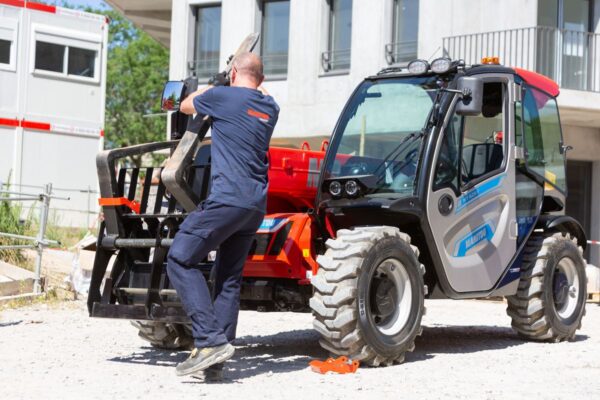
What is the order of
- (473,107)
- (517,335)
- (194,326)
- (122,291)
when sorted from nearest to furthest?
(194,326) < (122,291) < (473,107) < (517,335)

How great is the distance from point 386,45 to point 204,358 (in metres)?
→ 17.6

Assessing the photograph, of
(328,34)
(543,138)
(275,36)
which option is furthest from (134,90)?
(543,138)

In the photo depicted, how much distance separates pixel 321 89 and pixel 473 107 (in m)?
16.1

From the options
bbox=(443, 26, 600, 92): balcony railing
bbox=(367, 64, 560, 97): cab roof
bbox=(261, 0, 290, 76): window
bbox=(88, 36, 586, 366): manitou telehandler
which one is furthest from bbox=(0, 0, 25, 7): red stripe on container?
bbox=(367, 64, 560, 97): cab roof

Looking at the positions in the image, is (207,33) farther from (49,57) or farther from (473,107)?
(473,107)

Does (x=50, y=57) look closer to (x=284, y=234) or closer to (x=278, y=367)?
(x=284, y=234)

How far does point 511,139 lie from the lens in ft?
34.6

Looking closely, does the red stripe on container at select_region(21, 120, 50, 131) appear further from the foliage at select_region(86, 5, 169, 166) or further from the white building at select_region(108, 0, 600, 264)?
the foliage at select_region(86, 5, 169, 166)

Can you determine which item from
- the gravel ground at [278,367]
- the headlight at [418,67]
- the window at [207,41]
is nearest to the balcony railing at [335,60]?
the window at [207,41]

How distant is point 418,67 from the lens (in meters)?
10.0

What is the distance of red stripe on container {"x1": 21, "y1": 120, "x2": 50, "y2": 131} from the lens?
26844 mm

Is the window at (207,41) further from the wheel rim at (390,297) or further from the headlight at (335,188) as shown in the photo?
the wheel rim at (390,297)

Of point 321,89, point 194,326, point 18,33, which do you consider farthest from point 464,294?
point 18,33

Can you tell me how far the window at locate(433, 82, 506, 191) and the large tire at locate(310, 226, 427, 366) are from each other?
0.90m
